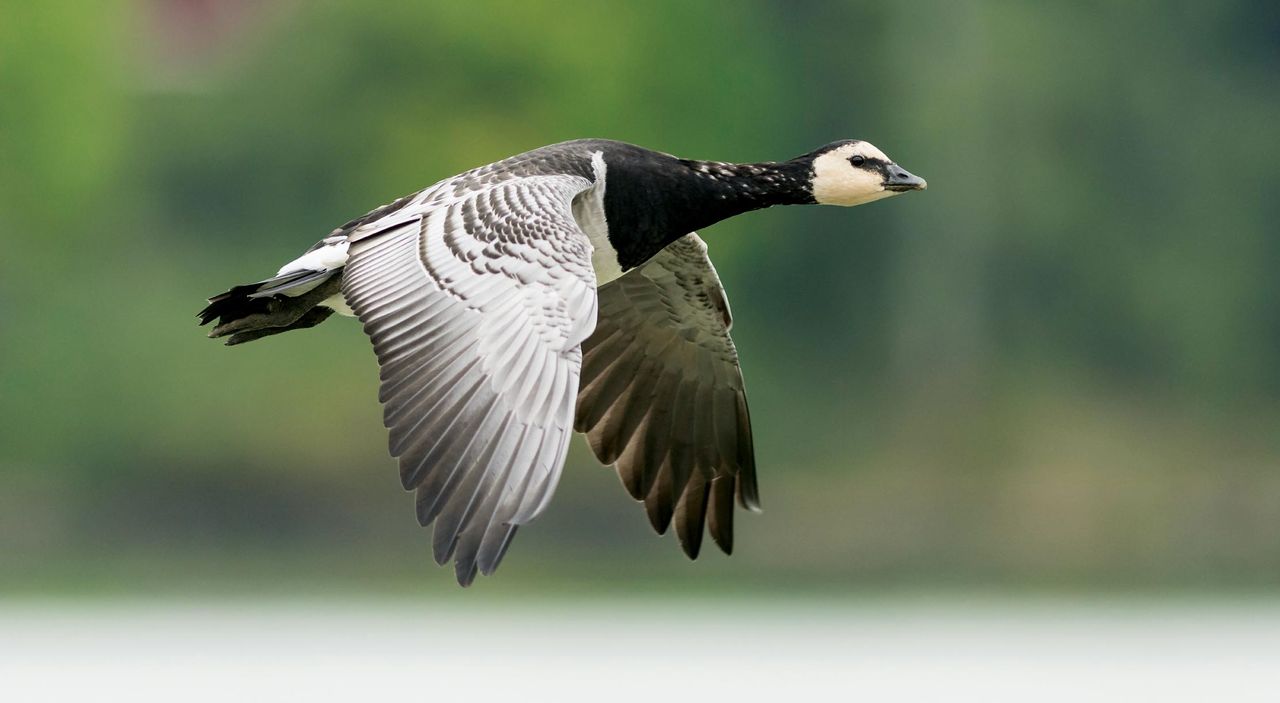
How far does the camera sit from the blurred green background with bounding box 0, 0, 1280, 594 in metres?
31.5

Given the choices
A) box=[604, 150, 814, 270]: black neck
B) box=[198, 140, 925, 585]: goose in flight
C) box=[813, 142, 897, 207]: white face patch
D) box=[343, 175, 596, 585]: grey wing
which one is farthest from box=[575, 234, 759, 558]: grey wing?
box=[343, 175, 596, 585]: grey wing

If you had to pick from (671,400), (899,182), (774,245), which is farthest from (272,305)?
(774,245)

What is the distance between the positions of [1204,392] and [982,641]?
1092cm

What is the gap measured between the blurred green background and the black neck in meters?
18.0

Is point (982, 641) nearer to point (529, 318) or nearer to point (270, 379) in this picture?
point (270, 379)

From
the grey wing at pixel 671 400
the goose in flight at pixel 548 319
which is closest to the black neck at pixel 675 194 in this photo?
the goose in flight at pixel 548 319

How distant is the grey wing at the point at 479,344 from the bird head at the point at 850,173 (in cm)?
167

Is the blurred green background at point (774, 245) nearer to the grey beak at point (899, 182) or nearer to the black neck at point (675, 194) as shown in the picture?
the black neck at point (675, 194)

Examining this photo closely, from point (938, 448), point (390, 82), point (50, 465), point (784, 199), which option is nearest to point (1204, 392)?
point (938, 448)

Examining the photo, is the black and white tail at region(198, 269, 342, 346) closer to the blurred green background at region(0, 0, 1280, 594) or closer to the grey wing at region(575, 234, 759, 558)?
the grey wing at region(575, 234, 759, 558)

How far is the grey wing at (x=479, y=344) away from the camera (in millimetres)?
9273

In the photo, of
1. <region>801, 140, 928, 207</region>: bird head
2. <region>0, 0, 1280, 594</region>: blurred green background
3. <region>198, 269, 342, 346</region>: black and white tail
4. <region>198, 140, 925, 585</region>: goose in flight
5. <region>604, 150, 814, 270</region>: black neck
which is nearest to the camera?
<region>198, 140, 925, 585</region>: goose in flight

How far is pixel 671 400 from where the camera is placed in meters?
13.0

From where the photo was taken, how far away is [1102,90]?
36000 mm
